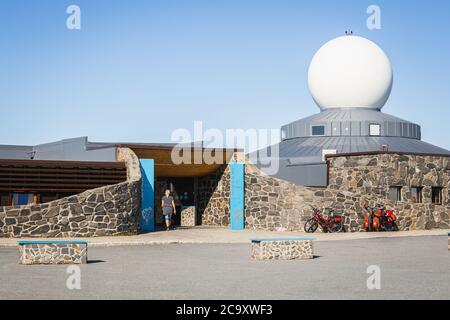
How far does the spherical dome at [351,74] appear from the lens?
159ft

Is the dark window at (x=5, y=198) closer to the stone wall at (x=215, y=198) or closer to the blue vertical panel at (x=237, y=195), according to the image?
the blue vertical panel at (x=237, y=195)

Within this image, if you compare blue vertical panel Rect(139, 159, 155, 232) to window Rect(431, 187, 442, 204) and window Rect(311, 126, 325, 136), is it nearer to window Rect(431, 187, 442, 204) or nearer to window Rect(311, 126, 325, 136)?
window Rect(431, 187, 442, 204)

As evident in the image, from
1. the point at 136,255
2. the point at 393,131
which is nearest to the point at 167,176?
the point at 136,255

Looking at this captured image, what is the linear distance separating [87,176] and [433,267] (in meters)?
14.5

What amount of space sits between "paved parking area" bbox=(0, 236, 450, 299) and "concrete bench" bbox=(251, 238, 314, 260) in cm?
30

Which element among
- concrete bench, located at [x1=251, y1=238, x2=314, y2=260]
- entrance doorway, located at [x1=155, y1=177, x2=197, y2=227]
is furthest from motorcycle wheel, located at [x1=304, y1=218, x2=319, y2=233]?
concrete bench, located at [x1=251, y1=238, x2=314, y2=260]

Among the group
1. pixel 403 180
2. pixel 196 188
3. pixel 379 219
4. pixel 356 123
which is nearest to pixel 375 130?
pixel 356 123

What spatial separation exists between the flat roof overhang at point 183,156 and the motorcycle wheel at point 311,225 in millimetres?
4604

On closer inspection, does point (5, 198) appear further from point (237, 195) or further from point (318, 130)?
point (318, 130)

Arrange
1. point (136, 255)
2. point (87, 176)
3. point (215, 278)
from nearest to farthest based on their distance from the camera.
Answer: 1. point (215, 278)
2. point (136, 255)
3. point (87, 176)

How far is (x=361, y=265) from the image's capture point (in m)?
14.8

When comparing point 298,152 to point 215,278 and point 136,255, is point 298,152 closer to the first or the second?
point 136,255

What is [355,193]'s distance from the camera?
28.4 meters
